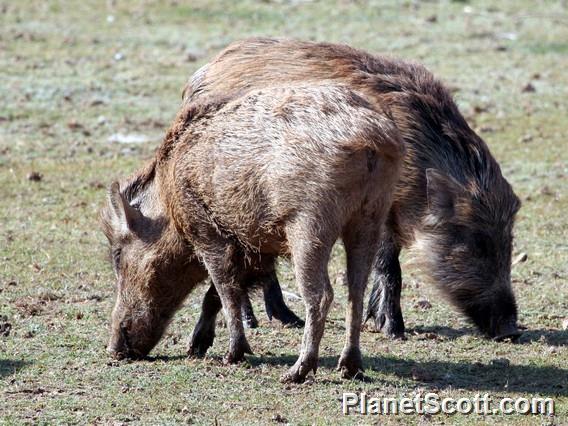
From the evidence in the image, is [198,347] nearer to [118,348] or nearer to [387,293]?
[118,348]

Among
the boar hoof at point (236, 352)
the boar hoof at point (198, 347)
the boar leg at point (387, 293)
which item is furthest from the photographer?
the boar leg at point (387, 293)

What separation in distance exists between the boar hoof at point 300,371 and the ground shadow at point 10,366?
1447 millimetres

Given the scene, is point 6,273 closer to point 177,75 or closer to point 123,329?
point 123,329

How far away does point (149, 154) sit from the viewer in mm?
11836

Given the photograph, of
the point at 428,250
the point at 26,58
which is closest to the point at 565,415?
the point at 428,250

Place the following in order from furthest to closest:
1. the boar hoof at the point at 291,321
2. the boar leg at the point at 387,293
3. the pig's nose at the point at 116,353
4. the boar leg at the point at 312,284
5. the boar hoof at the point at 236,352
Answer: the boar hoof at the point at 291,321 → the boar leg at the point at 387,293 → the pig's nose at the point at 116,353 → the boar hoof at the point at 236,352 → the boar leg at the point at 312,284

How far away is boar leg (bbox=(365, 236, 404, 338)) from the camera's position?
301 inches

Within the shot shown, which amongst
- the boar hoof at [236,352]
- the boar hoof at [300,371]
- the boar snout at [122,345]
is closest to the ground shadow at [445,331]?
the boar hoof at [236,352]

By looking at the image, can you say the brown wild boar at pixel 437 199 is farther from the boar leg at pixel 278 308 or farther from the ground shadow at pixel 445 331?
the ground shadow at pixel 445 331

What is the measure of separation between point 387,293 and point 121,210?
1.86 metres

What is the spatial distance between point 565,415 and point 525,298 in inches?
94.3

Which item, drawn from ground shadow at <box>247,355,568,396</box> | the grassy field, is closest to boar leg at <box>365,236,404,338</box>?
the grassy field

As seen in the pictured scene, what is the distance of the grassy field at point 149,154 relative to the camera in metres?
6.22

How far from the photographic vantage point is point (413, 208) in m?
7.30
